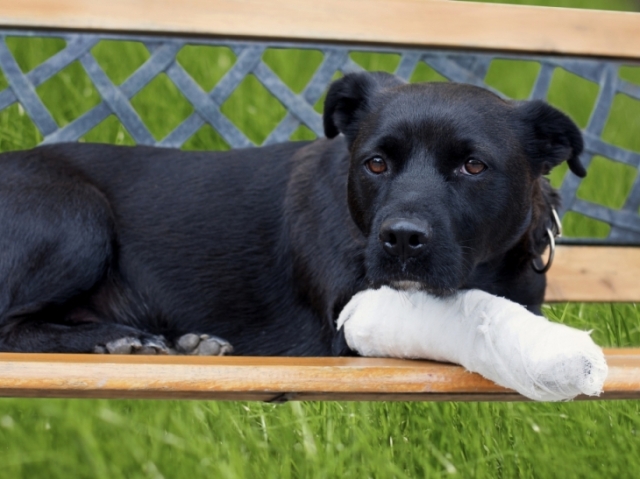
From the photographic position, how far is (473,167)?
7.93ft

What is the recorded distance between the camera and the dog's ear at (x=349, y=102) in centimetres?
277

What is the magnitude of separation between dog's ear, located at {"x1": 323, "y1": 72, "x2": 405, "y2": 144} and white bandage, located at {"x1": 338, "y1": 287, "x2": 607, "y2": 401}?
54 cm

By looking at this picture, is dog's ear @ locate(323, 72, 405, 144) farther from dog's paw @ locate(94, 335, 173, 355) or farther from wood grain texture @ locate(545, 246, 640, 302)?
wood grain texture @ locate(545, 246, 640, 302)

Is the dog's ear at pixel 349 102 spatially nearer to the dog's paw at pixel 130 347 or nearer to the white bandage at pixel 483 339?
the white bandage at pixel 483 339

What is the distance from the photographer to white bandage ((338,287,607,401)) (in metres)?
1.75

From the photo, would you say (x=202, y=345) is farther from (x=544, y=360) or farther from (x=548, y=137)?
(x=544, y=360)

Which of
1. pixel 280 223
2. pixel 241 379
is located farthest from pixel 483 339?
pixel 280 223

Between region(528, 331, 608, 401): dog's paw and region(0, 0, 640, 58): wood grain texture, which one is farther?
region(0, 0, 640, 58): wood grain texture

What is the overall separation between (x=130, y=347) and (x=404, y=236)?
36.5 inches

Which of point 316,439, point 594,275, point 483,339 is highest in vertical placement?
point 483,339

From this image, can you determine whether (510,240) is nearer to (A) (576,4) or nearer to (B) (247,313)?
(B) (247,313)

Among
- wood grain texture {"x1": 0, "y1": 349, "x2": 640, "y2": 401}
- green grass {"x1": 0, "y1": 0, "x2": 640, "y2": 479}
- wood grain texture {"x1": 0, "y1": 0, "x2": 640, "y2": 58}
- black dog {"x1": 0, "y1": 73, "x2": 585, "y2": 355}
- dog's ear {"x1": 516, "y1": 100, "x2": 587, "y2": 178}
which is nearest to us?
wood grain texture {"x1": 0, "y1": 349, "x2": 640, "y2": 401}

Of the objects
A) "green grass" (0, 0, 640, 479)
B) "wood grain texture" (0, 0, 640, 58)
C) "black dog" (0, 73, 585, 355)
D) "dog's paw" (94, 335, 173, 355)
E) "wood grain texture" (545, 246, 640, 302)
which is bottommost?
"green grass" (0, 0, 640, 479)

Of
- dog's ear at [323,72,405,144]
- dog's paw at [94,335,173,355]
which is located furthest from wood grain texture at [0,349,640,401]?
dog's ear at [323,72,405,144]
